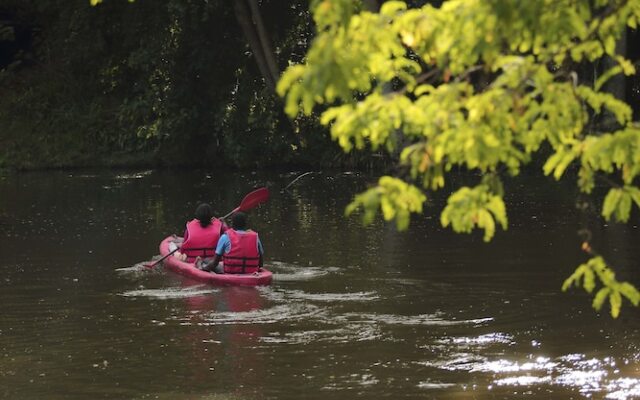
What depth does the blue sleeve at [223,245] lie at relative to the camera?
1441 cm

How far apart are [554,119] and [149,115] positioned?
30.9 m

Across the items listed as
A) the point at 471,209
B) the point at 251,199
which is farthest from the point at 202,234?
the point at 471,209

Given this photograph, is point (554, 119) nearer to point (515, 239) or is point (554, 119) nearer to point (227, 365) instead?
point (227, 365)

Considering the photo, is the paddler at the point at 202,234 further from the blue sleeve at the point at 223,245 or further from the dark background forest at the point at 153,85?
the dark background forest at the point at 153,85

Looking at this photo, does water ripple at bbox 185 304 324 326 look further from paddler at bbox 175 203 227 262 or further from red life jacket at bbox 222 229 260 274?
paddler at bbox 175 203 227 262

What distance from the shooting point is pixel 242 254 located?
14.3 metres

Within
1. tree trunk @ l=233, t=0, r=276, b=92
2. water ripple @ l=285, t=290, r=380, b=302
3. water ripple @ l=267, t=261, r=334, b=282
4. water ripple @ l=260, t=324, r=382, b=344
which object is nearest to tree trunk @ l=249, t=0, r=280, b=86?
tree trunk @ l=233, t=0, r=276, b=92

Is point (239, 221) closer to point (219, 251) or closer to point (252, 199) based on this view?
point (219, 251)

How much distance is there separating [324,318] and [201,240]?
367cm

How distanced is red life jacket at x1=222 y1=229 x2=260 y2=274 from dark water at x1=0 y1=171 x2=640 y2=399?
1.33ft

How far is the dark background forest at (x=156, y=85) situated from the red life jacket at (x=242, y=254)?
59.7 ft

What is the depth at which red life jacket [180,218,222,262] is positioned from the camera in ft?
50.6

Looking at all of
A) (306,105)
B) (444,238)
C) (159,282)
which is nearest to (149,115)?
(444,238)

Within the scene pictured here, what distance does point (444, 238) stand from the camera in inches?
731
